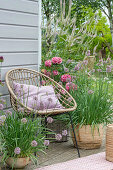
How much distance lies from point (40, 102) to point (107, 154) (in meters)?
0.82

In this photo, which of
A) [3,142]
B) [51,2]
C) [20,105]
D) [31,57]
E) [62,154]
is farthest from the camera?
[51,2]

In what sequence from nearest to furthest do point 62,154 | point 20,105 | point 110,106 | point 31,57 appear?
1. point 20,105
2. point 62,154
3. point 110,106
4. point 31,57

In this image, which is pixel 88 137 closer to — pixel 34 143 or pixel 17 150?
pixel 34 143

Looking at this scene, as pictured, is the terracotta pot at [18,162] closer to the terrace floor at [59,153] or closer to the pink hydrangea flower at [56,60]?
the terrace floor at [59,153]

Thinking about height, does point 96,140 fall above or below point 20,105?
below

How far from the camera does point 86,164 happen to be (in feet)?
9.29

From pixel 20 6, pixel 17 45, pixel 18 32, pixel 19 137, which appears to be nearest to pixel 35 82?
pixel 17 45

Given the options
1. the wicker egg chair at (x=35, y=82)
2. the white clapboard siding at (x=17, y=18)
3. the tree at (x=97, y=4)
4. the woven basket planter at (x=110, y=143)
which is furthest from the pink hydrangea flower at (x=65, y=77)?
the tree at (x=97, y=4)

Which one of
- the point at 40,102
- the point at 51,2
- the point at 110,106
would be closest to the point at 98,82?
the point at 110,106

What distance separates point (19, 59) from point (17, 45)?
17 centimetres

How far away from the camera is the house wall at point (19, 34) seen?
3.28 metres

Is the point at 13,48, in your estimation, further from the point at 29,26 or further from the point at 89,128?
the point at 89,128

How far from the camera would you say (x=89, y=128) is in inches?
130

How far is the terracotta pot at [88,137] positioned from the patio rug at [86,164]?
31cm
